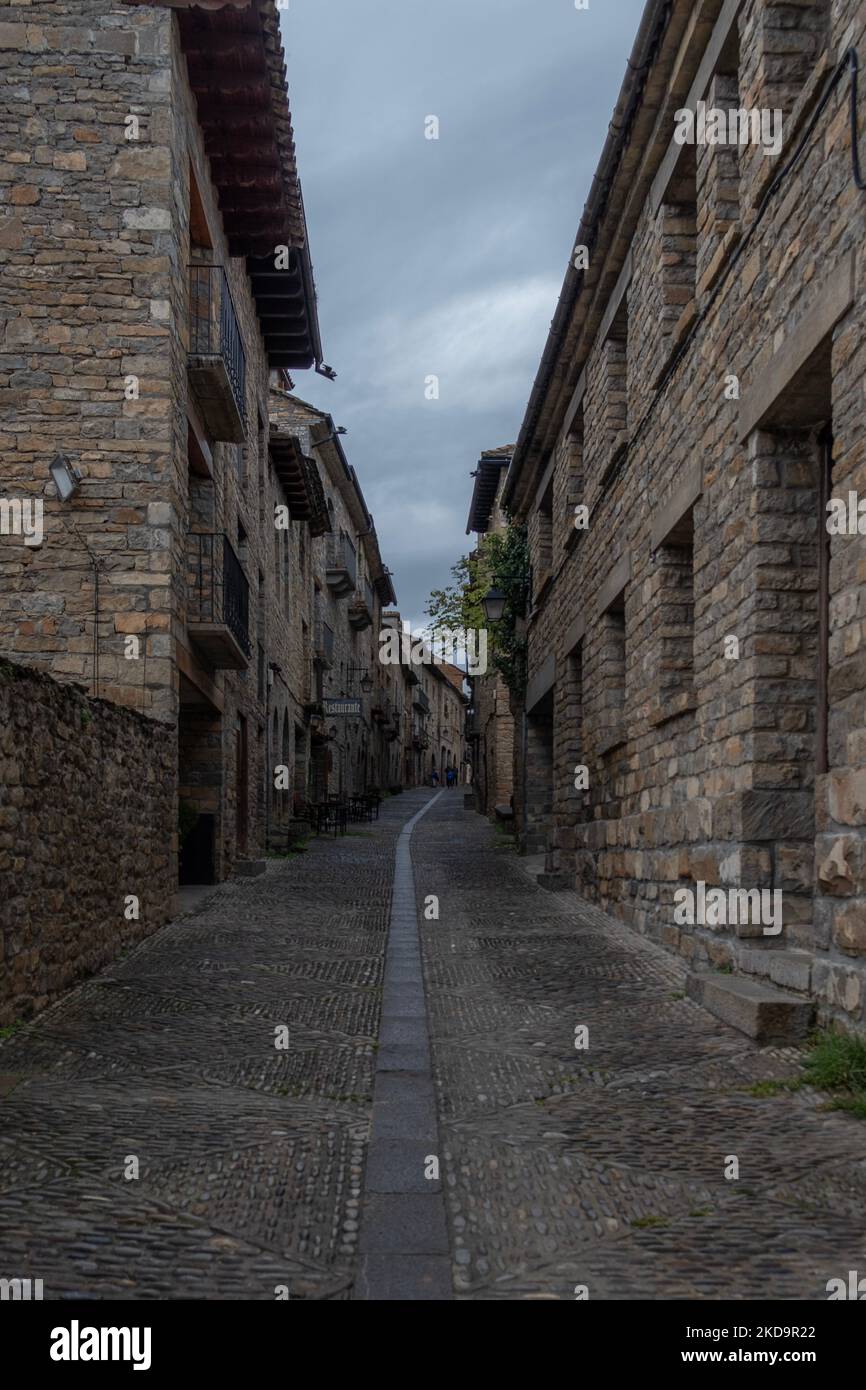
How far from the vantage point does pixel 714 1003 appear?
19.5ft

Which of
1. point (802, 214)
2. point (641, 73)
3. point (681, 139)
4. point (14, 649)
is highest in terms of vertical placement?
point (641, 73)

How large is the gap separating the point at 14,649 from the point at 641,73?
6.51 metres

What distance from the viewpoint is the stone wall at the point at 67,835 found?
5871 mm

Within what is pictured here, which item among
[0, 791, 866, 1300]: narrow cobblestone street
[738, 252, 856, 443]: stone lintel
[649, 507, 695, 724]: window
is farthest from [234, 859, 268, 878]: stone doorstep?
[738, 252, 856, 443]: stone lintel

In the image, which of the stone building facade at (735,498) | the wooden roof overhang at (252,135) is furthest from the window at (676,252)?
the wooden roof overhang at (252,135)

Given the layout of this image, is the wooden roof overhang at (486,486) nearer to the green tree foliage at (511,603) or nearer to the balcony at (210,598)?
the green tree foliage at (511,603)

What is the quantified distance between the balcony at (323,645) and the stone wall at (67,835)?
1679 cm

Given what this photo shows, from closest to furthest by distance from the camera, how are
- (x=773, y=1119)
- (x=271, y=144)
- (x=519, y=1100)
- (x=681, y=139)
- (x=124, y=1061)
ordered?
(x=773, y=1119), (x=519, y=1100), (x=124, y=1061), (x=681, y=139), (x=271, y=144)

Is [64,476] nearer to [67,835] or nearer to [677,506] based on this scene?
[67,835]

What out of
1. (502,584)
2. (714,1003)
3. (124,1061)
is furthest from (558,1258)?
(502,584)

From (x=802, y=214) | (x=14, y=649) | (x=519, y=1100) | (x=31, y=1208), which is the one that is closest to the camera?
(x=31, y=1208)

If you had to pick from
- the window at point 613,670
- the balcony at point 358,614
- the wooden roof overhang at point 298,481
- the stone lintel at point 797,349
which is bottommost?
the window at point 613,670

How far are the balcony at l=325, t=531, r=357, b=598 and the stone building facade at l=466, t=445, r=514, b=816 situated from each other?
3459mm

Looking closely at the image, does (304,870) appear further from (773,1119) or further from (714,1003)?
(773,1119)
